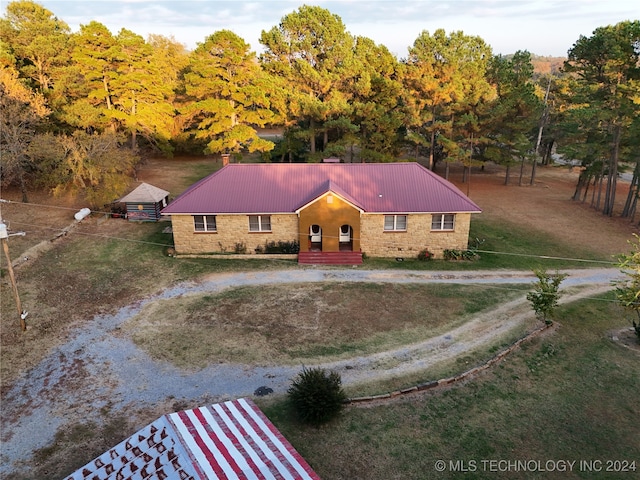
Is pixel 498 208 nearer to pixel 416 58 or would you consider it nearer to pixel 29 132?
pixel 416 58

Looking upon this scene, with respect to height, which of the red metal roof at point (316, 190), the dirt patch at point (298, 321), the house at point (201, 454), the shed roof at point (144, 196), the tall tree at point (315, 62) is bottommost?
the dirt patch at point (298, 321)

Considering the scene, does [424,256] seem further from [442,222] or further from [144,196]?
[144,196]

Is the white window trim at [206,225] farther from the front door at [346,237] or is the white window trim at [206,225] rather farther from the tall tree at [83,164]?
the tall tree at [83,164]

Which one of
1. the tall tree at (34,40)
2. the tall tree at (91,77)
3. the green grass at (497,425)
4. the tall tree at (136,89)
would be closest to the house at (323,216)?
the green grass at (497,425)

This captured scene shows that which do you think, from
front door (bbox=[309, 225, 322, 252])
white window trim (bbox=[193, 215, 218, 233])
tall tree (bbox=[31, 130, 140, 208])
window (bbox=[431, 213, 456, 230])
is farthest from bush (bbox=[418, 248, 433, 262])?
tall tree (bbox=[31, 130, 140, 208])

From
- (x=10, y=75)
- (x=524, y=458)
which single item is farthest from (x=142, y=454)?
(x=10, y=75)

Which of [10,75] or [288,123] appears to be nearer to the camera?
[10,75]
